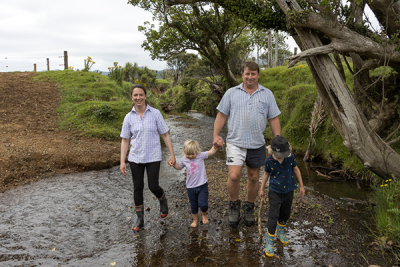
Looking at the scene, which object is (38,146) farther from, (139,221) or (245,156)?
(245,156)

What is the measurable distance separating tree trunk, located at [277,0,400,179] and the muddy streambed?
0.91m

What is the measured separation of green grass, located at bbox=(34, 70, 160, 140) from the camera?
383 inches

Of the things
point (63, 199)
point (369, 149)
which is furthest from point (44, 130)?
point (369, 149)

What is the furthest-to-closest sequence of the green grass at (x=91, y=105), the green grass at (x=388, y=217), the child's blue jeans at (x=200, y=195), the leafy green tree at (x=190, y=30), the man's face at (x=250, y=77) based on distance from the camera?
the leafy green tree at (x=190, y=30) → the green grass at (x=91, y=105) → the child's blue jeans at (x=200, y=195) → the man's face at (x=250, y=77) → the green grass at (x=388, y=217)

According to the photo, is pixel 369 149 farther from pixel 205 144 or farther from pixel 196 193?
pixel 205 144

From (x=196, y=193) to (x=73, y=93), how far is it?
11.1 metres

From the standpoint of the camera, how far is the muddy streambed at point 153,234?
11.1ft

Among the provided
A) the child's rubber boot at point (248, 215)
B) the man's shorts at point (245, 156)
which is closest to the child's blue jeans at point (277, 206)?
the man's shorts at point (245, 156)

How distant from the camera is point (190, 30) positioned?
1430 cm

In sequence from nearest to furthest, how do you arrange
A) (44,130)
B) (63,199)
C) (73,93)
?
1. (63,199)
2. (44,130)
3. (73,93)

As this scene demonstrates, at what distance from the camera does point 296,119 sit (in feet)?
34.2

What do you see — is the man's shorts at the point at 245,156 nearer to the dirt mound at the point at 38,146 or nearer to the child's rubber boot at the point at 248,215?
the child's rubber boot at the point at 248,215

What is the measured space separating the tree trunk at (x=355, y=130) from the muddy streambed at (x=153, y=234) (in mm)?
914

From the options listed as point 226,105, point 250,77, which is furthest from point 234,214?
point 250,77
